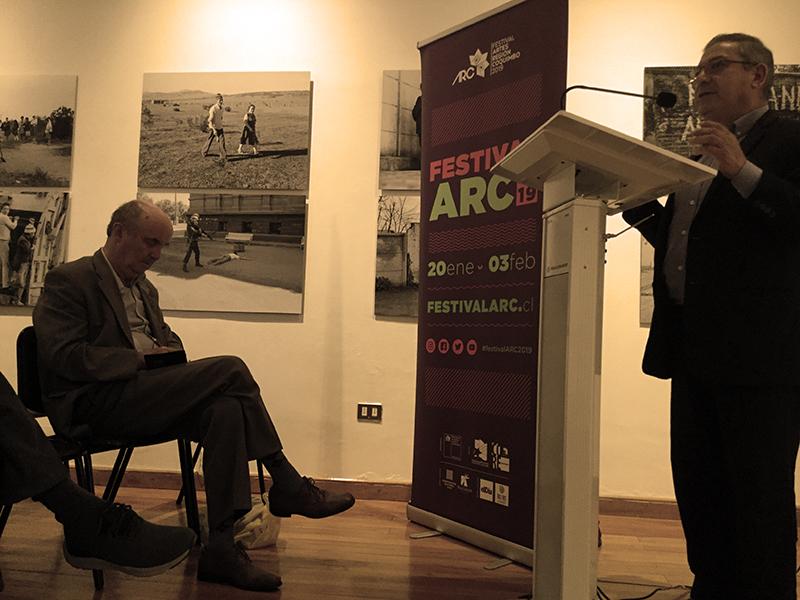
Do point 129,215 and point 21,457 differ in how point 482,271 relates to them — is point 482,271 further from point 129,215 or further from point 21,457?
point 21,457

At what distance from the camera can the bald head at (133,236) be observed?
8.42 ft

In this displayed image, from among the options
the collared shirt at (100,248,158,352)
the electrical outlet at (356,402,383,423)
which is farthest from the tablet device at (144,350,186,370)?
the electrical outlet at (356,402,383,423)

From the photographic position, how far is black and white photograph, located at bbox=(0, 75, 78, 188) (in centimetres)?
390

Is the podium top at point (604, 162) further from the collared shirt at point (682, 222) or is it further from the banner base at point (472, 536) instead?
the banner base at point (472, 536)

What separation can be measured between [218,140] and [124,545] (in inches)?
99.0

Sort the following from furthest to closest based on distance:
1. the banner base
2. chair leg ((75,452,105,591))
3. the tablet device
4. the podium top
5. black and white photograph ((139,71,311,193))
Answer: black and white photograph ((139,71,311,193)) < the banner base < the tablet device < chair leg ((75,452,105,591)) < the podium top

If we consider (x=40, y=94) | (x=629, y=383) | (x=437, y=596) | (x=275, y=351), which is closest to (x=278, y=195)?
(x=275, y=351)

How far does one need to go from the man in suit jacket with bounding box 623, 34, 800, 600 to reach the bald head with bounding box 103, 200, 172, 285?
5.89 ft

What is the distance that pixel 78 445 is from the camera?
89.4 inches

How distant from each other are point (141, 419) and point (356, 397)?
5.02 feet

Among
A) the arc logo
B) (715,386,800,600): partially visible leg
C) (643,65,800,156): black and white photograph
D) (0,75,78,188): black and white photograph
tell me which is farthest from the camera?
(0,75,78,188): black and white photograph

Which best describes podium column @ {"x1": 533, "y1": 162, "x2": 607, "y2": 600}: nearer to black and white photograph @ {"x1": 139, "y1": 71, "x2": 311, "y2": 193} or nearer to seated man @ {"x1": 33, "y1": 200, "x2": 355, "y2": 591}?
seated man @ {"x1": 33, "y1": 200, "x2": 355, "y2": 591}

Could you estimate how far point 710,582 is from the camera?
191cm

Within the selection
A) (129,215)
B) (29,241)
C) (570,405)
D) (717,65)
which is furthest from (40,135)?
(570,405)
